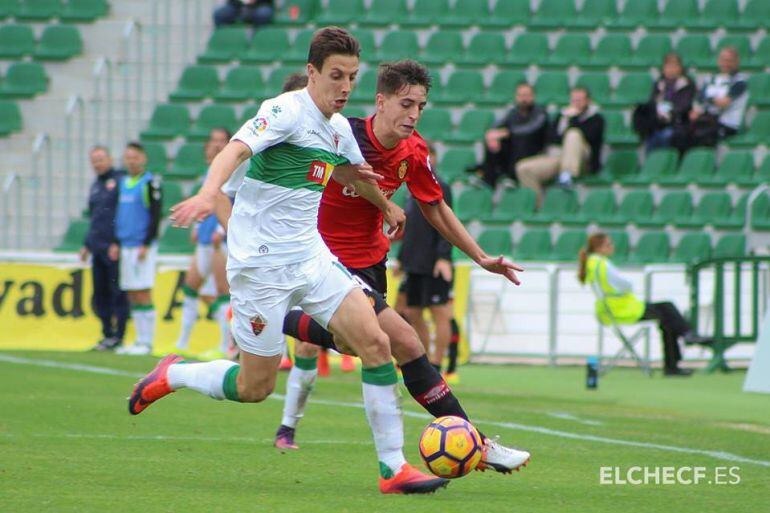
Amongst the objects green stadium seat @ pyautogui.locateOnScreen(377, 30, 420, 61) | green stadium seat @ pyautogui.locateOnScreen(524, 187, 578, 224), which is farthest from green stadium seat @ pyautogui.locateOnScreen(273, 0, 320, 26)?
green stadium seat @ pyautogui.locateOnScreen(524, 187, 578, 224)

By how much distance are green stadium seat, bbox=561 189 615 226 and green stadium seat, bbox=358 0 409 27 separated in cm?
523

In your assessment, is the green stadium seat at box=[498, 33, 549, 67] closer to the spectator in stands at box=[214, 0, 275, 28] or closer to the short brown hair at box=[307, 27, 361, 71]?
the spectator in stands at box=[214, 0, 275, 28]

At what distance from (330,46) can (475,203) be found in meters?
12.5

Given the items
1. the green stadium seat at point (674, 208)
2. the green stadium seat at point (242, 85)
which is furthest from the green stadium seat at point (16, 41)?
the green stadium seat at point (674, 208)

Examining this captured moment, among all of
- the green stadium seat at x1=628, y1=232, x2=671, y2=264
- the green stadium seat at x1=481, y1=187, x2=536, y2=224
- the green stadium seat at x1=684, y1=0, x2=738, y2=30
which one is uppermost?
the green stadium seat at x1=684, y1=0, x2=738, y2=30

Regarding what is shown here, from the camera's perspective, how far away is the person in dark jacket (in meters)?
16.1

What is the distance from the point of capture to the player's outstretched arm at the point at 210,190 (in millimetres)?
5586

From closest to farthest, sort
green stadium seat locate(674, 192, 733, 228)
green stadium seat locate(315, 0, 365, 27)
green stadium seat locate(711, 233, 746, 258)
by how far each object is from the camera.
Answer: green stadium seat locate(711, 233, 746, 258)
green stadium seat locate(674, 192, 733, 228)
green stadium seat locate(315, 0, 365, 27)

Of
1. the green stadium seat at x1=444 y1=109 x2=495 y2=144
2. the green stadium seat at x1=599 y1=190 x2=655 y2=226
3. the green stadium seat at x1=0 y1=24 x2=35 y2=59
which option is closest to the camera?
the green stadium seat at x1=599 y1=190 x2=655 y2=226

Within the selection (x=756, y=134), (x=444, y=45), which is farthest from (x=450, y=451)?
(x=444, y=45)

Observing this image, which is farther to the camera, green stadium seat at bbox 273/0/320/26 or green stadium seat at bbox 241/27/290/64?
green stadium seat at bbox 273/0/320/26

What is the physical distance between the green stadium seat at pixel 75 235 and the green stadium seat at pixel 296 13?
5.27 metres

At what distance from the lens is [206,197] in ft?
18.9

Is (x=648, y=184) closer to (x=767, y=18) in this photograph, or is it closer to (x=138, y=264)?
(x=767, y=18)
